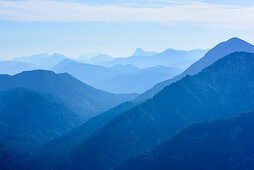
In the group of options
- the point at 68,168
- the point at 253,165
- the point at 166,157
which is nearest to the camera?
the point at 253,165

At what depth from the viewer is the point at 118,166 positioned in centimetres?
16925

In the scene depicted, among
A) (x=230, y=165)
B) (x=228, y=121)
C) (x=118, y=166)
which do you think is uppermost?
(x=228, y=121)

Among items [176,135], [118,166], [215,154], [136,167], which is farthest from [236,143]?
[118,166]

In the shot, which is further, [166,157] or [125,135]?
[125,135]

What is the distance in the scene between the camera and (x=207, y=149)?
157 meters

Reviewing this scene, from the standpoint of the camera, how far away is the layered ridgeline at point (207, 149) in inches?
5827

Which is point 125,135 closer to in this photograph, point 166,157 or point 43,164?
point 166,157

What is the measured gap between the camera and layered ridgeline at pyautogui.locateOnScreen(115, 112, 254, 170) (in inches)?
5827

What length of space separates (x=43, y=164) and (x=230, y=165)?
378ft

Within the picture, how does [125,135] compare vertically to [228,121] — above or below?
below

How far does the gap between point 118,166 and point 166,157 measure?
26.6 meters

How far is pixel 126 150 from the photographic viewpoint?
7530 inches

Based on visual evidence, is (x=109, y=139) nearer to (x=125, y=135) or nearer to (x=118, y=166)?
(x=125, y=135)

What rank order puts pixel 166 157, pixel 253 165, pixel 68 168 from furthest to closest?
pixel 68 168
pixel 166 157
pixel 253 165
